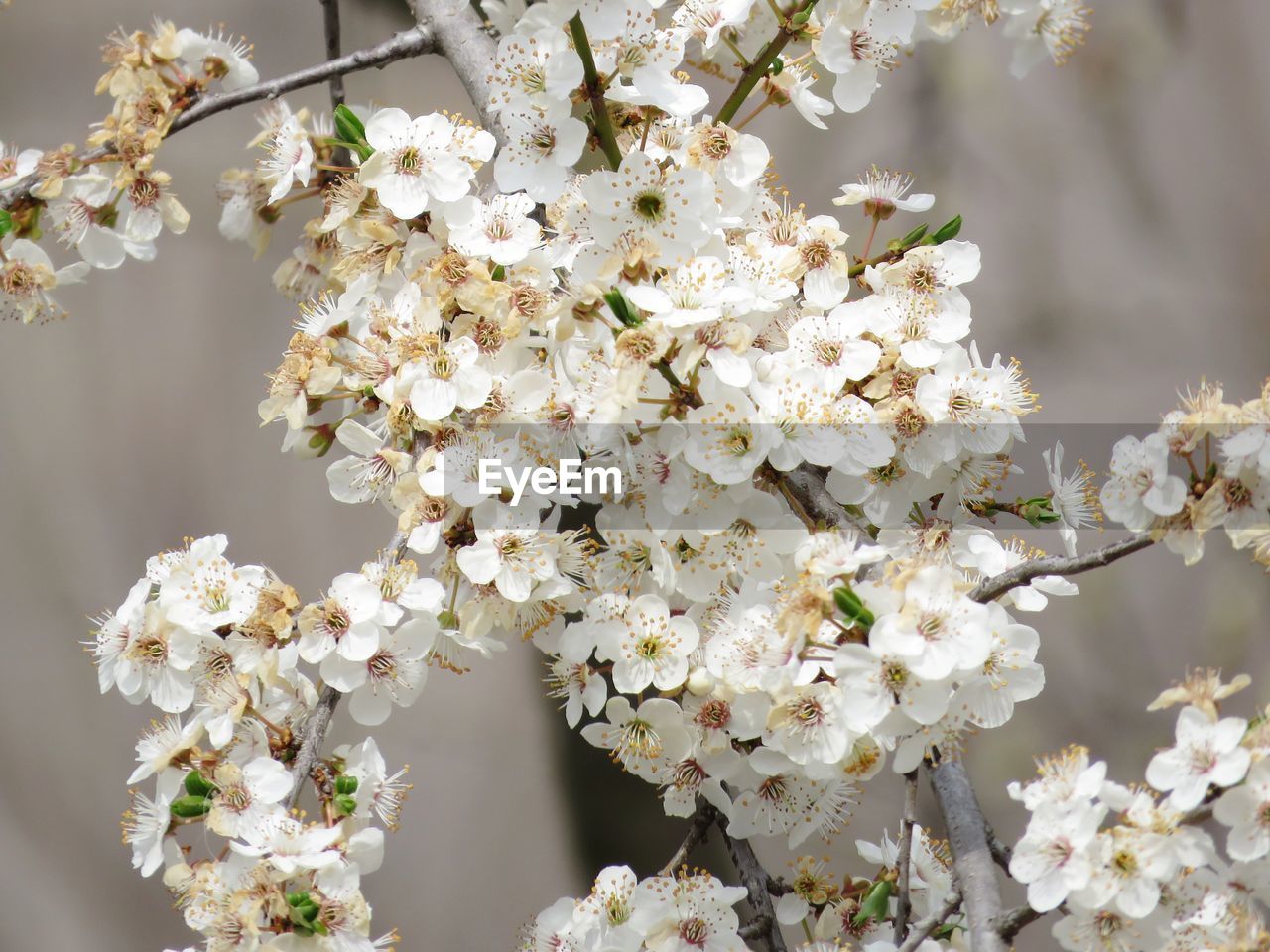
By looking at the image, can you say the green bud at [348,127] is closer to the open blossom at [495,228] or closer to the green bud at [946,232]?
the open blossom at [495,228]

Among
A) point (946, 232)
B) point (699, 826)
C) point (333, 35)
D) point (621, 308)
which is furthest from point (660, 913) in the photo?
point (333, 35)

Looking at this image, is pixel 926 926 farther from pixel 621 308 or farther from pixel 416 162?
pixel 416 162

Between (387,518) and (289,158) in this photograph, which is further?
(387,518)

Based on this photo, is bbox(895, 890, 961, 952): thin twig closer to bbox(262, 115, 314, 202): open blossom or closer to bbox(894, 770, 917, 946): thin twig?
bbox(894, 770, 917, 946): thin twig

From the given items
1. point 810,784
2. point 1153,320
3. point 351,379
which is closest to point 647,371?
point 351,379

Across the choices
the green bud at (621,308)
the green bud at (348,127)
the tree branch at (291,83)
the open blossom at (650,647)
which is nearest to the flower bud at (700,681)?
the open blossom at (650,647)

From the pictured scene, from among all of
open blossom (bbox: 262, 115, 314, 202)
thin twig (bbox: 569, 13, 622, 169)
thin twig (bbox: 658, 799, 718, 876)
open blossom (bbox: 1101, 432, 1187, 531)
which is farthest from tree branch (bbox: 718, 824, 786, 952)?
open blossom (bbox: 262, 115, 314, 202)
